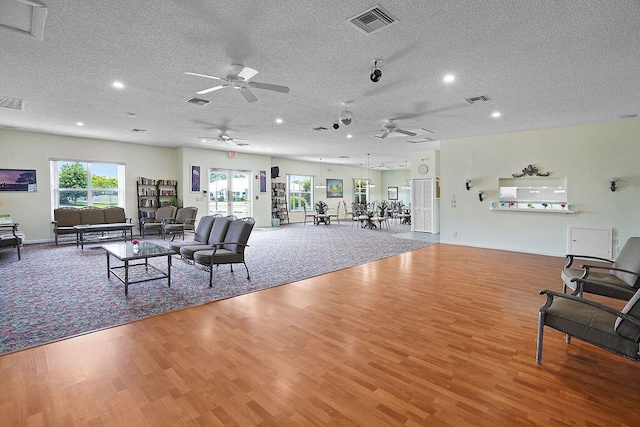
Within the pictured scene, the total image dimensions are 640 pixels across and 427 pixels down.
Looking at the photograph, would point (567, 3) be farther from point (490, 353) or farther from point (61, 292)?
point (61, 292)

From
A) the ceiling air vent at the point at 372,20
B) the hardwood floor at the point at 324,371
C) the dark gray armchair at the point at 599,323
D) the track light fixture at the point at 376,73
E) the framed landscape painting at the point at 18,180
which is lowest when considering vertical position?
the hardwood floor at the point at 324,371

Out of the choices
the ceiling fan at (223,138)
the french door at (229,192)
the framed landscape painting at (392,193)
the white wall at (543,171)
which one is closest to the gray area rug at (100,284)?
the white wall at (543,171)

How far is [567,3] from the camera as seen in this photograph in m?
2.52

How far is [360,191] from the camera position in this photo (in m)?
17.9

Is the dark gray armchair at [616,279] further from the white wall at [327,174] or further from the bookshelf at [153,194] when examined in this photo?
the white wall at [327,174]

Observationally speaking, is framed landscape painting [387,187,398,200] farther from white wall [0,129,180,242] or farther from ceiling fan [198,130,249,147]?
white wall [0,129,180,242]

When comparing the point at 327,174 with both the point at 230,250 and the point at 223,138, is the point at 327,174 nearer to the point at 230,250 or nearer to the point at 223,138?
the point at 223,138

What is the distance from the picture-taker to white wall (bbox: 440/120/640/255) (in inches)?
245

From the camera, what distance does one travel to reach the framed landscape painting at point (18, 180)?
25.0 feet

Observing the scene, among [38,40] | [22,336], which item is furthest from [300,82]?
[22,336]

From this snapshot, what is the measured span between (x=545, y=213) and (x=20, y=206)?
42.2 ft

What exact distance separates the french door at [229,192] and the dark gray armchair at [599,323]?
34.2 feet

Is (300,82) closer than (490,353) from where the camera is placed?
No

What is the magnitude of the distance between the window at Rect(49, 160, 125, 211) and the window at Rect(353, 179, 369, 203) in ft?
37.7
